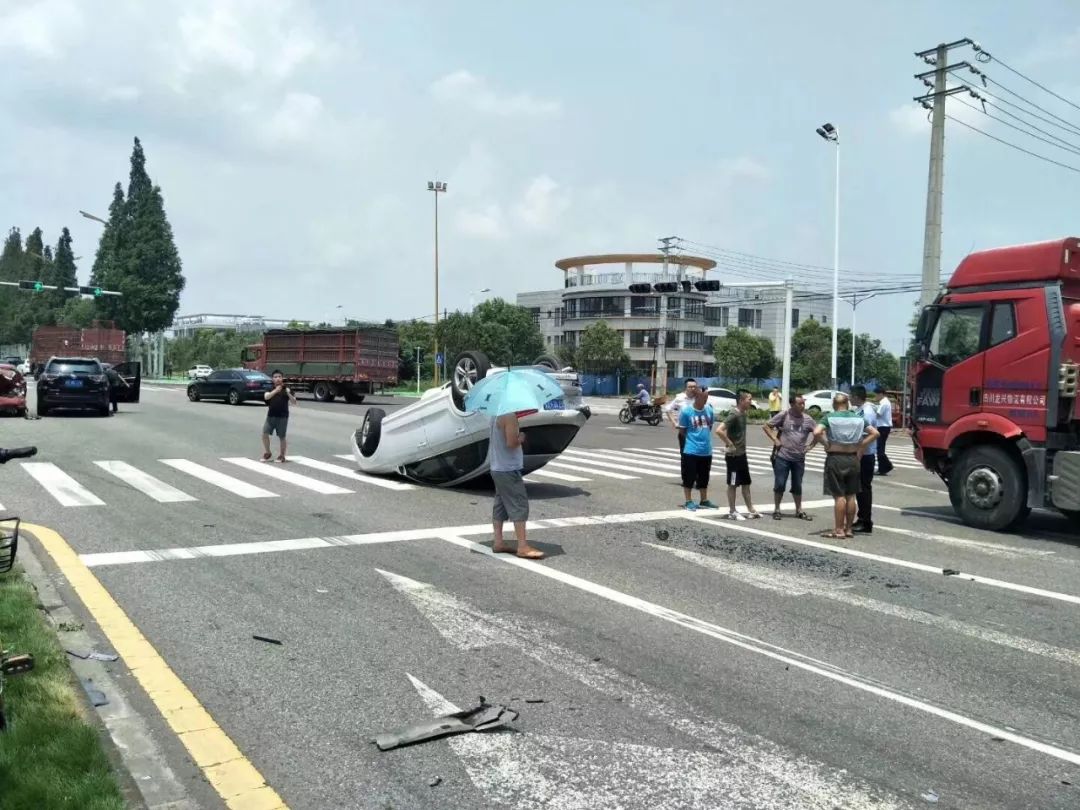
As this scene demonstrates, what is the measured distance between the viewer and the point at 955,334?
11.2 metres

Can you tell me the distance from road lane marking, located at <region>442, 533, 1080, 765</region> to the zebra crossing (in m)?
5.26

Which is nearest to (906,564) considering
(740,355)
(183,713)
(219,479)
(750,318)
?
(183,713)

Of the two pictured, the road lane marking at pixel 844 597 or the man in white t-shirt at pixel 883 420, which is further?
the man in white t-shirt at pixel 883 420

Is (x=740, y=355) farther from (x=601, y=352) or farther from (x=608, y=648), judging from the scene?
(x=608, y=648)

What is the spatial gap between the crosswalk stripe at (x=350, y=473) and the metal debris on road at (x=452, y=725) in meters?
8.31

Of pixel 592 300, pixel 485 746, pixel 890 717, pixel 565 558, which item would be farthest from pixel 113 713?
pixel 592 300

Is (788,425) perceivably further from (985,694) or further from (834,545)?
(985,694)

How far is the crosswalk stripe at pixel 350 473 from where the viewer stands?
42.9 ft

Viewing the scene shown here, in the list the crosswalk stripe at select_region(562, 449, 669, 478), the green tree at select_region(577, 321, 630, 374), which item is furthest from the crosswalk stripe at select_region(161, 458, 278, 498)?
the green tree at select_region(577, 321, 630, 374)

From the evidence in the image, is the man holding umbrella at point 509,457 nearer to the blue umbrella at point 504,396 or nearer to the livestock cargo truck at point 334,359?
the blue umbrella at point 504,396

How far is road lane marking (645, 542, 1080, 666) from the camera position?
5.90 meters

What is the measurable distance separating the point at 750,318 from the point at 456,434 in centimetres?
9024

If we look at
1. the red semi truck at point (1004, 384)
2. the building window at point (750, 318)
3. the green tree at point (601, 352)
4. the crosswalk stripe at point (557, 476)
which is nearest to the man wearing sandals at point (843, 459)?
the red semi truck at point (1004, 384)

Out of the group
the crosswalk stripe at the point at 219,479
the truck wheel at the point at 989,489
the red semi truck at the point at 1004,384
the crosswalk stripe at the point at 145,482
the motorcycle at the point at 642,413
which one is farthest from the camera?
the motorcycle at the point at 642,413
